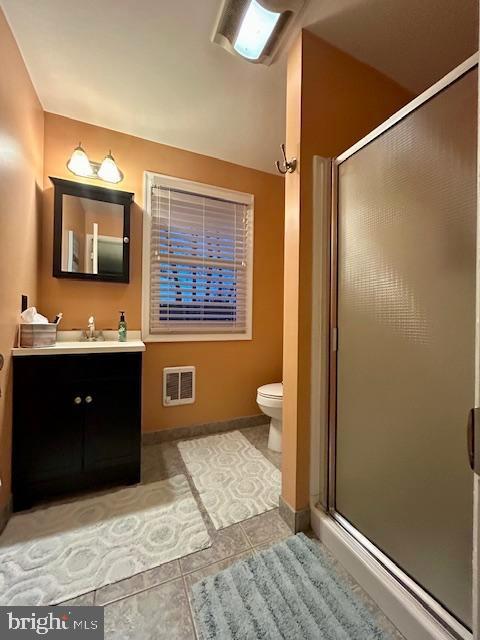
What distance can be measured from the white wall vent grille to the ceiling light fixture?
2.00 metres

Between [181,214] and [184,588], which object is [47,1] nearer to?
[181,214]

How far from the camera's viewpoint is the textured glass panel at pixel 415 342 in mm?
749

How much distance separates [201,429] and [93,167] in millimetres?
2169

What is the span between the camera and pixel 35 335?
140 centimetres

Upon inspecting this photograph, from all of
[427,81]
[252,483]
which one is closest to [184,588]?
[252,483]

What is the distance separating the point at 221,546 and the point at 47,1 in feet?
8.26

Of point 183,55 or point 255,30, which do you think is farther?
point 183,55

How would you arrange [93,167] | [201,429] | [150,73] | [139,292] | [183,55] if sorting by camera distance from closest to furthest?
[183,55] → [150,73] → [93,167] → [139,292] → [201,429]

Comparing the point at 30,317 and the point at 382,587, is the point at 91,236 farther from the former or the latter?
the point at 382,587

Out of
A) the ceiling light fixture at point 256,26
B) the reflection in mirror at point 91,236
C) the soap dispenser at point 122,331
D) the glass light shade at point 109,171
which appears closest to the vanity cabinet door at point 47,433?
the soap dispenser at point 122,331

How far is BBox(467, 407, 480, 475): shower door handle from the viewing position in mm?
419

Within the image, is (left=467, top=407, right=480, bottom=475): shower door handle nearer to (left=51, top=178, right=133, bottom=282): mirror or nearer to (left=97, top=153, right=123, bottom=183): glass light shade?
(left=51, top=178, right=133, bottom=282): mirror

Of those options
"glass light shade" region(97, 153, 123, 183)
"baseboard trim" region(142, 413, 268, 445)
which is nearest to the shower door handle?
"baseboard trim" region(142, 413, 268, 445)

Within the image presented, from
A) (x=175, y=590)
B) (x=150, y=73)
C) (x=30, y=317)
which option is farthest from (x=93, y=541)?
(x=150, y=73)
